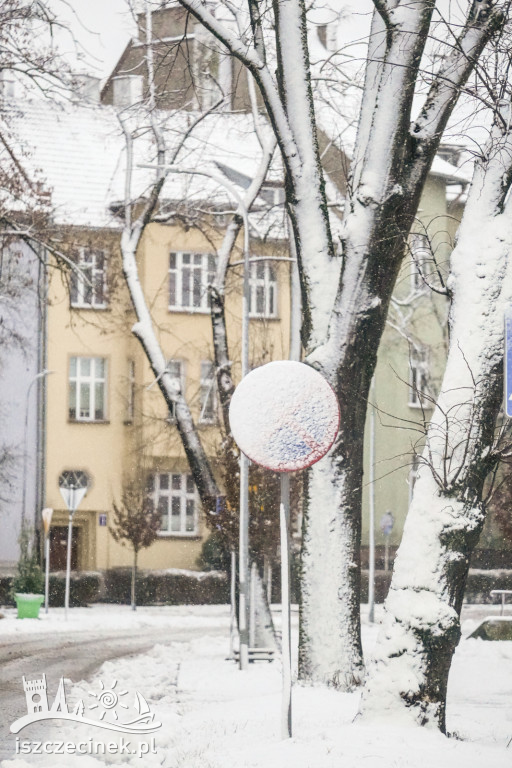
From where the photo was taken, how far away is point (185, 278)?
43.5m

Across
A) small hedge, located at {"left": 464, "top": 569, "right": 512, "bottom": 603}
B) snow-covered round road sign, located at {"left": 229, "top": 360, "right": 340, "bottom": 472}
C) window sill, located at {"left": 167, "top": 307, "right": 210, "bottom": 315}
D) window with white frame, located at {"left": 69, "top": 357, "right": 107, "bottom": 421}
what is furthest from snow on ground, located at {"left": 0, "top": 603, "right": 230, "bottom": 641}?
snow-covered round road sign, located at {"left": 229, "top": 360, "right": 340, "bottom": 472}

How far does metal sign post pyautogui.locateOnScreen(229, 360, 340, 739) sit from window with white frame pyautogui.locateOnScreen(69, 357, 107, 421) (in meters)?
34.4

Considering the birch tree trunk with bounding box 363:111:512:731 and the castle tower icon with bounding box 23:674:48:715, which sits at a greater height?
the birch tree trunk with bounding box 363:111:512:731

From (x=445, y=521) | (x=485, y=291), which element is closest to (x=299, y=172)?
(x=485, y=291)

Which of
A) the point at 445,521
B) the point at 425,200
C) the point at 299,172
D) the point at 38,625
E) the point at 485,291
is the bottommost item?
the point at 38,625

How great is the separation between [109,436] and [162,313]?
13.4ft

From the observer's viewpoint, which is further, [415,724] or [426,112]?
[426,112]

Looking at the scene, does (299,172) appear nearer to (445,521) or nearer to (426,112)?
(426,112)

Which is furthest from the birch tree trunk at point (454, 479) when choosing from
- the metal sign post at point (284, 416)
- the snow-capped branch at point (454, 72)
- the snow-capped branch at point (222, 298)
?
the snow-capped branch at point (222, 298)

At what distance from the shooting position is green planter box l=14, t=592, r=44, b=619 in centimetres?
3097

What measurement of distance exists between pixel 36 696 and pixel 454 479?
258 inches

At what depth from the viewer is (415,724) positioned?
882 cm

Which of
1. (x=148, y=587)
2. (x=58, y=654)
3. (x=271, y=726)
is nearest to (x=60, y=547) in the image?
(x=148, y=587)

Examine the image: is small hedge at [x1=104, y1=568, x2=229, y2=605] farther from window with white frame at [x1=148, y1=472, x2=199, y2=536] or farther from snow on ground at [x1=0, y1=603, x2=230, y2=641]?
window with white frame at [x1=148, y1=472, x2=199, y2=536]
